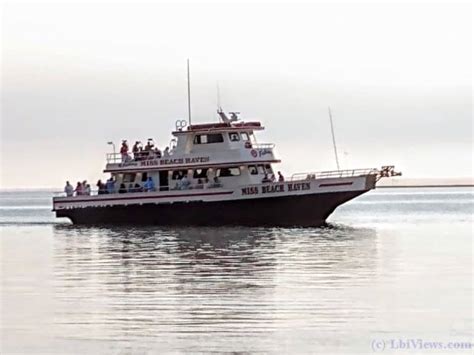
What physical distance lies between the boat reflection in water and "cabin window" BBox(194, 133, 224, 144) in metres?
7.30

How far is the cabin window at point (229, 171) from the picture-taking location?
39969mm

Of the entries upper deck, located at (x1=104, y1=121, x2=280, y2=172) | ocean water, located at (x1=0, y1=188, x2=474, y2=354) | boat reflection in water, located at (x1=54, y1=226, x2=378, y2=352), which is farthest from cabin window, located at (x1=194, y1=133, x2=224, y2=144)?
ocean water, located at (x1=0, y1=188, x2=474, y2=354)

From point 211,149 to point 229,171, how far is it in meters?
1.02

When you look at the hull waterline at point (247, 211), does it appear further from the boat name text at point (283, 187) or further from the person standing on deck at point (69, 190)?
the person standing on deck at point (69, 190)

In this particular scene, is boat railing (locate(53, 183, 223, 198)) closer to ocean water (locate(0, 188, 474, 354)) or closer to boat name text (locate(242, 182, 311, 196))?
boat name text (locate(242, 182, 311, 196))

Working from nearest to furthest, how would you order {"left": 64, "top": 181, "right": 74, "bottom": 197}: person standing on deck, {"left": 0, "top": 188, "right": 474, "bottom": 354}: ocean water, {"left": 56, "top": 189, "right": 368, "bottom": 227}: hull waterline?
{"left": 0, "top": 188, "right": 474, "bottom": 354}: ocean water, {"left": 56, "top": 189, "right": 368, "bottom": 227}: hull waterline, {"left": 64, "top": 181, "right": 74, "bottom": 197}: person standing on deck

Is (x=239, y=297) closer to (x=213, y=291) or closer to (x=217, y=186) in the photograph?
(x=213, y=291)

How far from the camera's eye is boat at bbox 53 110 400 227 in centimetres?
3891

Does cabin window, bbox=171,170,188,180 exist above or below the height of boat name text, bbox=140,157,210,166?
below

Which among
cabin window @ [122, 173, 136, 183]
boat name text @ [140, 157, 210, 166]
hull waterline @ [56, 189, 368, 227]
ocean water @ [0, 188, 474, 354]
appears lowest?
ocean water @ [0, 188, 474, 354]

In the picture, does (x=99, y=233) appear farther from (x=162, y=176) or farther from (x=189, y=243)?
(x=189, y=243)

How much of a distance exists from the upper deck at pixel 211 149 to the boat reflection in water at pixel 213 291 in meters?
6.57

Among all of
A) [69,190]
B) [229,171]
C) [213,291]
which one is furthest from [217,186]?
[213,291]

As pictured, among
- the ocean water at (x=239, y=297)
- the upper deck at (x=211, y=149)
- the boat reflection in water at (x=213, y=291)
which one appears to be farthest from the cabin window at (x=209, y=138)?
the ocean water at (x=239, y=297)
